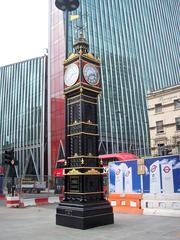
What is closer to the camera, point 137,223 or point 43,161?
point 137,223

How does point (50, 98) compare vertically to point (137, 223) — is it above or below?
above

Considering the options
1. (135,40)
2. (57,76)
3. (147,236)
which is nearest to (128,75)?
(135,40)

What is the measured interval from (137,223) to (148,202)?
12.7 ft

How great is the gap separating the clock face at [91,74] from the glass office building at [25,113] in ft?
191

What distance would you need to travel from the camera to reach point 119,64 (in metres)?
Answer: 80.1

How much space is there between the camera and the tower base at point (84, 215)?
35.7ft

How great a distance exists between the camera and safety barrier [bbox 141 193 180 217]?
46.6ft

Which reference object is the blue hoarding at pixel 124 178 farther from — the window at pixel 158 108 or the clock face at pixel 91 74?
the window at pixel 158 108

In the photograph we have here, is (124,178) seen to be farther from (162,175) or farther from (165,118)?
(165,118)

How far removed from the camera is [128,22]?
300 ft

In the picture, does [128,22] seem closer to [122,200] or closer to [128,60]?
[128,60]

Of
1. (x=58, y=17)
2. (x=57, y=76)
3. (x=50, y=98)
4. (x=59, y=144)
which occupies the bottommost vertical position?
(x=59, y=144)

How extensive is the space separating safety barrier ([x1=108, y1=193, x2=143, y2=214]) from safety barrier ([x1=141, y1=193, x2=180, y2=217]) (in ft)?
1.17

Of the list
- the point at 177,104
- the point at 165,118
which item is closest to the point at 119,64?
the point at 165,118
